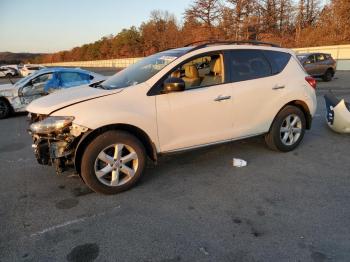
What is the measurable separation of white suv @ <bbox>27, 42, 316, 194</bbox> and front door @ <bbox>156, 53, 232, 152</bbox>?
0.04 ft

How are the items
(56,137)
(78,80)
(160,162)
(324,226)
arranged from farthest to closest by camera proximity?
1. (78,80)
2. (160,162)
3. (56,137)
4. (324,226)

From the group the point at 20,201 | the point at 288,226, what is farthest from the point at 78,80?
the point at 288,226

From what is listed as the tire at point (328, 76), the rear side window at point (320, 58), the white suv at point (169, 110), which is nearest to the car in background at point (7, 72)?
the rear side window at point (320, 58)

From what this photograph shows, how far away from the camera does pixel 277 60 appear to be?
5.19 meters

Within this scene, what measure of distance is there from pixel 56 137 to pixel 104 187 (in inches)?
32.3

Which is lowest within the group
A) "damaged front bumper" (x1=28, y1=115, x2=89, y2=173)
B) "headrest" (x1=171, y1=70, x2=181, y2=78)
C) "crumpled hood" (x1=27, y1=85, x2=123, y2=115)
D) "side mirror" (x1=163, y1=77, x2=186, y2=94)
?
"damaged front bumper" (x1=28, y1=115, x2=89, y2=173)

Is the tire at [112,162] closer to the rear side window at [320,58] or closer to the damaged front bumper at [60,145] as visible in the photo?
the damaged front bumper at [60,145]

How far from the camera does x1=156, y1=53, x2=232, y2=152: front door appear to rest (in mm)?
4117

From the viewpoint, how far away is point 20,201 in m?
3.87

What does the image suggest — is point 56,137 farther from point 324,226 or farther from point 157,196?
point 324,226

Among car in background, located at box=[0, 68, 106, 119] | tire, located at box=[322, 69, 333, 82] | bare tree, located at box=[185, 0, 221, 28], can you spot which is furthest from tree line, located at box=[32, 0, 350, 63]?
car in background, located at box=[0, 68, 106, 119]

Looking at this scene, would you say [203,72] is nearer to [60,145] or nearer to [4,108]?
[60,145]

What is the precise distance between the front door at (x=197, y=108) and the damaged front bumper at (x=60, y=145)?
3.37 feet

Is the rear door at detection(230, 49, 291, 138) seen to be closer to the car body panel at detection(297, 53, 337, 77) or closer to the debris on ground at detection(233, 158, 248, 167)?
the debris on ground at detection(233, 158, 248, 167)
